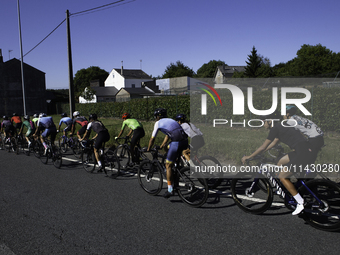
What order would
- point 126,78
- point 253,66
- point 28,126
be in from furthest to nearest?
point 126,78 → point 253,66 → point 28,126

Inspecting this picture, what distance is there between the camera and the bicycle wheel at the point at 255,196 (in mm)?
4518

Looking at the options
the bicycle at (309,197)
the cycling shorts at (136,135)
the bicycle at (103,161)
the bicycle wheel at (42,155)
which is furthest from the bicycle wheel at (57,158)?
the bicycle at (309,197)

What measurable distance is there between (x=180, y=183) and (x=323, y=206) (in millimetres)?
2513

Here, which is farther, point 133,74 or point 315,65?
point 133,74

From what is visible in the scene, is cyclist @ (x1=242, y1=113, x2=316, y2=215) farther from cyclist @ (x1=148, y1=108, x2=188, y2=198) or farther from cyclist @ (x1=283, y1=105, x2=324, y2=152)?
cyclist @ (x1=148, y1=108, x2=188, y2=198)

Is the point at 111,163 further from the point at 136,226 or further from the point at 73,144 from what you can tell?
the point at 73,144

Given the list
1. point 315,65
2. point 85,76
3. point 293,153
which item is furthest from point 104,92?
point 293,153

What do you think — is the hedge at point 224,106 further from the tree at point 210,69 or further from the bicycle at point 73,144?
the tree at point 210,69

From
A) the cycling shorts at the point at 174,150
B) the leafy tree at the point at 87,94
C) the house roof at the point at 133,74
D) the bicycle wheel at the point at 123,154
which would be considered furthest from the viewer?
the house roof at the point at 133,74

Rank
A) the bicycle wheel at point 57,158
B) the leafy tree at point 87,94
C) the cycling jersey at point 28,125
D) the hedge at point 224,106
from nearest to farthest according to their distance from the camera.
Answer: the bicycle wheel at point 57,158 < the cycling jersey at point 28,125 < the hedge at point 224,106 < the leafy tree at point 87,94

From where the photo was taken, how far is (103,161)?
25.3ft

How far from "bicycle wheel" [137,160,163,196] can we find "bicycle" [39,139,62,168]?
12.7 feet

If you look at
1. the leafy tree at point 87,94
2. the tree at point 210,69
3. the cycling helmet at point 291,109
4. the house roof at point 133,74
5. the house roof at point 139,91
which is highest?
the tree at point 210,69

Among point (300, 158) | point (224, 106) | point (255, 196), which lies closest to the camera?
point (300, 158)
